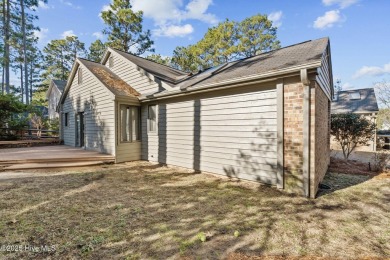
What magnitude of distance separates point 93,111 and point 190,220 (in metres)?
8.64

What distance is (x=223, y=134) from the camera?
19.6 feet

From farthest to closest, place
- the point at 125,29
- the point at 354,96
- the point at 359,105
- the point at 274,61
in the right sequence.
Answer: the point at 125,29 < the point at 354,96 < the point at 359,105 < the point at 274,61

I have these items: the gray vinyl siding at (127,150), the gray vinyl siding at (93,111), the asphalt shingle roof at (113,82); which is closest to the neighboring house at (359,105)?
the gray vinyl siding at (127,150)

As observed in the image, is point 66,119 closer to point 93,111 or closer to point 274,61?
point 93,111

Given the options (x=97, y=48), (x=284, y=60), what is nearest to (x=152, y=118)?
(x=284, y=60)

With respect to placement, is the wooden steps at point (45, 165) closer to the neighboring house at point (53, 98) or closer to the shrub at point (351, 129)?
the shrub at point (351, 129)

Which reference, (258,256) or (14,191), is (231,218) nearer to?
(258,256)

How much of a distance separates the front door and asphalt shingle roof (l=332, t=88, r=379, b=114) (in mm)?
18165

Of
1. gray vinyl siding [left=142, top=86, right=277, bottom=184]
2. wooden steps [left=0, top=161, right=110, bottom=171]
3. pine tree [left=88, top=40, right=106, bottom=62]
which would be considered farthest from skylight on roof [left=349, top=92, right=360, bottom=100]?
pine tree [left=88, top=40, right=106, bottom=62]

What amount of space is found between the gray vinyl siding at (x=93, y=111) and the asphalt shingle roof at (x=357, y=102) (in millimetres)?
16572

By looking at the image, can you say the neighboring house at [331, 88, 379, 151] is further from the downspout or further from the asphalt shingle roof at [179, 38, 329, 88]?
the downspout

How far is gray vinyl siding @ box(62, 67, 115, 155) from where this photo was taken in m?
8.77

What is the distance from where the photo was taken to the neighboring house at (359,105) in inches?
546

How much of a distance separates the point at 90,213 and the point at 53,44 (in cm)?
3087
